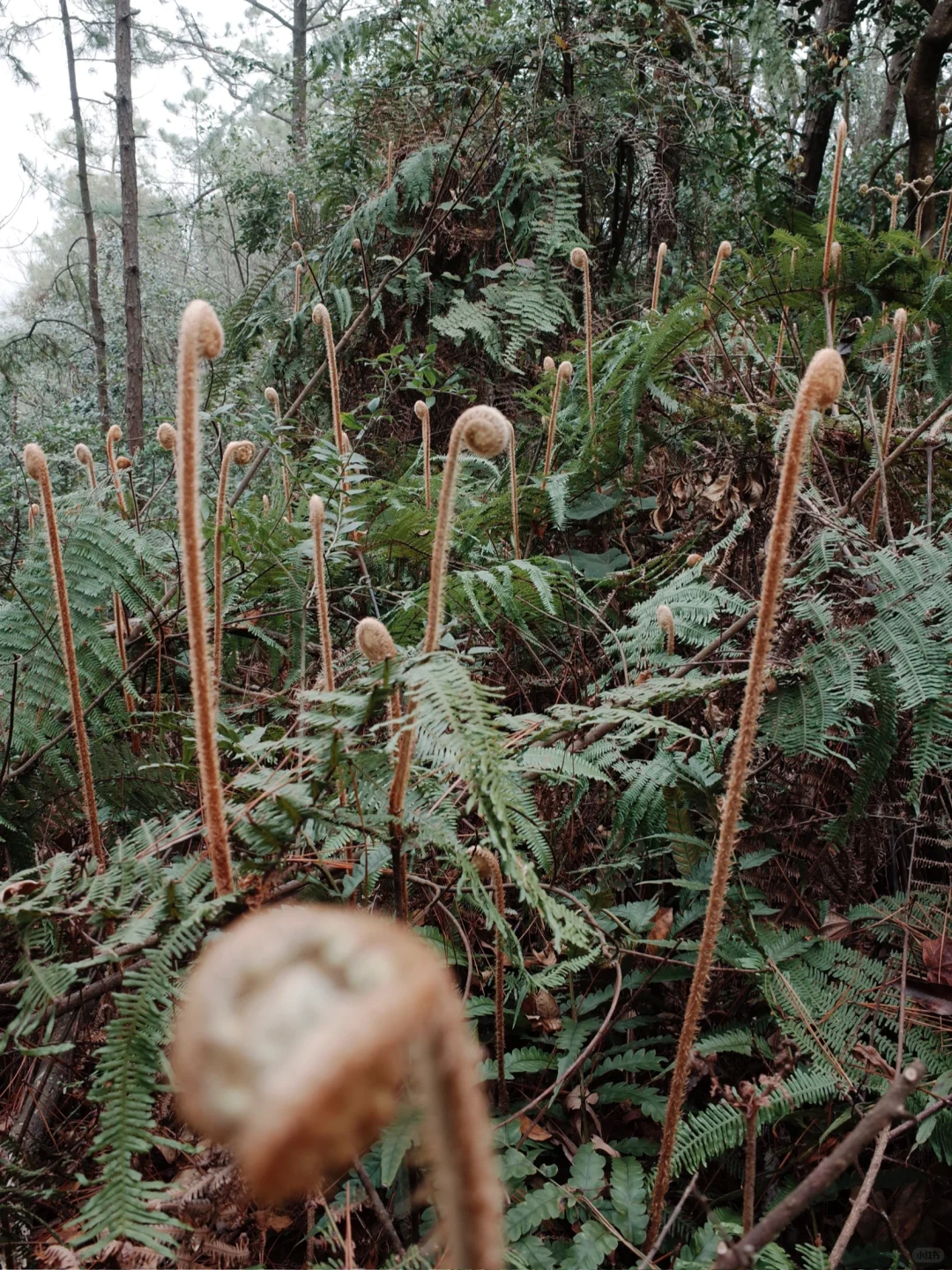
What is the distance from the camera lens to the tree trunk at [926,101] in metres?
4.50

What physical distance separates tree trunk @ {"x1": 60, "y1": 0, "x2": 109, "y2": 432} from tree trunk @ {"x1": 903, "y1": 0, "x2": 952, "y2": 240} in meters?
7.73

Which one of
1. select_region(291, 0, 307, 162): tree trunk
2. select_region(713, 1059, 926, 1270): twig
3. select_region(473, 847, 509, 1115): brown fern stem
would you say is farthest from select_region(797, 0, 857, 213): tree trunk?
select_region(713, 1059, 926, 1270): twig

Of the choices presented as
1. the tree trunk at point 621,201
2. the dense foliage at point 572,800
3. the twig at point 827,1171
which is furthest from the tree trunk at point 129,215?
the twig at point 827,1171

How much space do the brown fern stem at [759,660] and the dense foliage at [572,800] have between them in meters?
0.13

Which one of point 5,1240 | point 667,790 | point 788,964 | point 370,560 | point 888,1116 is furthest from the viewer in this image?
point 370,560

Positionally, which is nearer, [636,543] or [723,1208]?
[723,1208]

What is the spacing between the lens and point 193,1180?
981 millimetres

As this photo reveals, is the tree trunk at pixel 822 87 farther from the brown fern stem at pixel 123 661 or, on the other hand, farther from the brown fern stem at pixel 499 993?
the brown fern stem at pixel 499 993

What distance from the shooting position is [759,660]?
0.75 m

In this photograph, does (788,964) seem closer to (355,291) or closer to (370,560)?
(370,560)

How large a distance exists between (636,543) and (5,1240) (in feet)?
6.84

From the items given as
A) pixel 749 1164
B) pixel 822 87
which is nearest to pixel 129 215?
pixel 822 87

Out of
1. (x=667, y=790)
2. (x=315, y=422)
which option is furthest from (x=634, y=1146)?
(x=315, y=422)

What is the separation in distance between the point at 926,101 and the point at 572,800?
5.33 metres
